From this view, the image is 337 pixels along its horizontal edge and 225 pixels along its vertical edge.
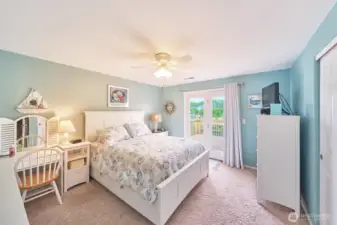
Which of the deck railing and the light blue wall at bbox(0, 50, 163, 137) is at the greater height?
the light blue wall at bbox(0, 50, 163, 137)

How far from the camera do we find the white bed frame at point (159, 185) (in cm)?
177

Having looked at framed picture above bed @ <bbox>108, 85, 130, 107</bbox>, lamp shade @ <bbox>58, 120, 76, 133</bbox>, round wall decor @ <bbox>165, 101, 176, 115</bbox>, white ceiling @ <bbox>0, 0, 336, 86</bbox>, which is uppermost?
white ceiling @ <bbox>0, 0, 336, 86</bbox>

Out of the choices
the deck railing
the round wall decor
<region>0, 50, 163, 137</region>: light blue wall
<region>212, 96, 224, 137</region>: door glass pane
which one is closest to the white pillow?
<region>0, 50, 163, 137</region>: light blue wall

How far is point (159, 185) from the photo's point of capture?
1.77 meters

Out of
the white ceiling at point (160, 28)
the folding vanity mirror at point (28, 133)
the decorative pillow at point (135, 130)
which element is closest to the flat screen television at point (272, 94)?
the white ceiling at point (160, 28)

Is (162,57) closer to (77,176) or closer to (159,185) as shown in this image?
(159,185)

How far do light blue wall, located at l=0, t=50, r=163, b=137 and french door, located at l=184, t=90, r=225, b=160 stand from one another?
2049mm

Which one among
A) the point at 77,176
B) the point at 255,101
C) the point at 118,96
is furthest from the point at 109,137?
the point at 255,101

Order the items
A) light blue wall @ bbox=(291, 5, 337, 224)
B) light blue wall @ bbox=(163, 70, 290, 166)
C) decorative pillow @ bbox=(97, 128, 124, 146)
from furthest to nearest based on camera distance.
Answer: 1. light blue wall @ bbox=(163, 70, 290, 166)
2. decorative pillow @ bbox=(97, 128, 124, 146)
3. light blue wall @ bbox=(291, 5, 337, 224)

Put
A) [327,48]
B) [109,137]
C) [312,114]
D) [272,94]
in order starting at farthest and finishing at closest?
1. [109,137]
2. [272,94]
3. [312,114]
4. [327,48]

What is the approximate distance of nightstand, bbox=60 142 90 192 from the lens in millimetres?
2566

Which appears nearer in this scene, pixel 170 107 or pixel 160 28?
pixel 160 28

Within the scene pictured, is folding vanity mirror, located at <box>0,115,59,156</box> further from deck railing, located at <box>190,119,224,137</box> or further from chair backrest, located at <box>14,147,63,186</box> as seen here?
deck railing, located at <box>190,119,224,137</box>

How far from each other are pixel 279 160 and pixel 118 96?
11.7ft
